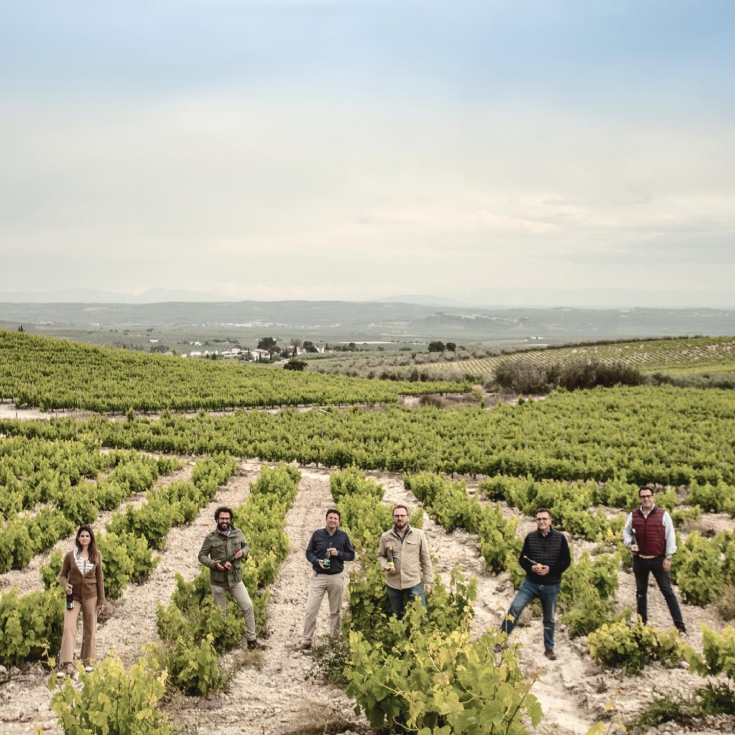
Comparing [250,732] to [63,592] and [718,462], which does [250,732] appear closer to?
[63,592]

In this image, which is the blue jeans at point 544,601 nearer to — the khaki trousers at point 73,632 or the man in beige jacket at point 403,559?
the man in beige jacket at point 403,559

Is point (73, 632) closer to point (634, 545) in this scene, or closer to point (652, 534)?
point (634, 545)

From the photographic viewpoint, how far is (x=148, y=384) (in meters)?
35.8

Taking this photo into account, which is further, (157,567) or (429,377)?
(429,377)

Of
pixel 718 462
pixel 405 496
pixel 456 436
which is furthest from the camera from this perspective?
pixel 456 436

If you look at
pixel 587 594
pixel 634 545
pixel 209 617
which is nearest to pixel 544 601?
pixel 587 594

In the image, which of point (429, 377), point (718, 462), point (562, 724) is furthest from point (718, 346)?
point (562, 724)

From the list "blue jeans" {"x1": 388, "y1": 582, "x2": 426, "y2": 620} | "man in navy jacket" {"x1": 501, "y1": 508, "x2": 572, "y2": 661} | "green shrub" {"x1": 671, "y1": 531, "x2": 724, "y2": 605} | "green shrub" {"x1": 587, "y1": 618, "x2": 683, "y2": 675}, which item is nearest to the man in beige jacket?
"blue jeans" {"x1": 388, "y1": 582, "x2": 426, "y2": 620}

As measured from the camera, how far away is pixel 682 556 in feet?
A: 30.8

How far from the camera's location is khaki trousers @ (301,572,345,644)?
A: 7660 millimetres

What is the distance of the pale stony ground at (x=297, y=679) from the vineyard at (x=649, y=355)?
47.1 m

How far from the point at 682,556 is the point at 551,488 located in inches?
200

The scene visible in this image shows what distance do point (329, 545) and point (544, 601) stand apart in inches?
100

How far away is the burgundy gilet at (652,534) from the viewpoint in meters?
7.73
